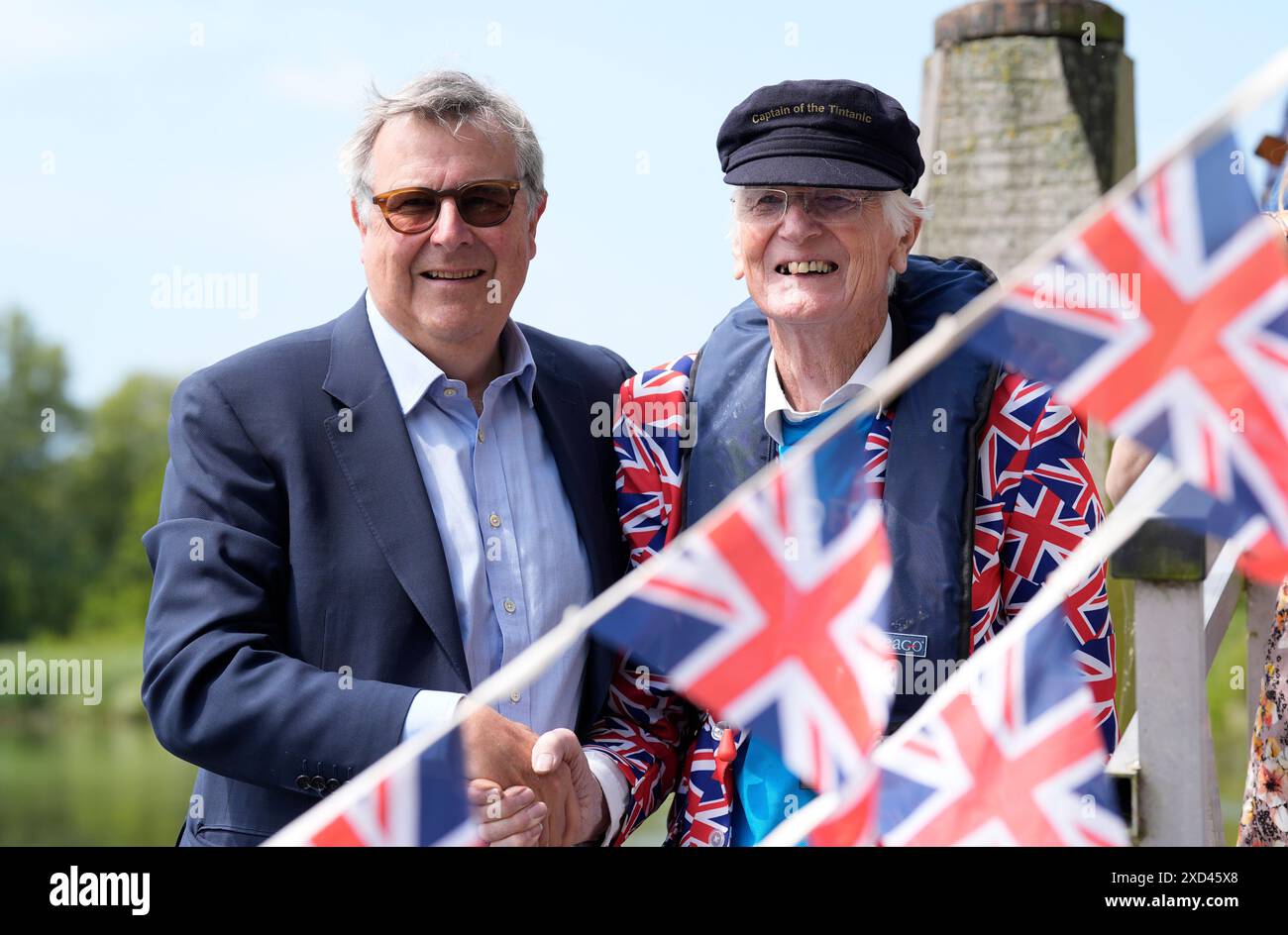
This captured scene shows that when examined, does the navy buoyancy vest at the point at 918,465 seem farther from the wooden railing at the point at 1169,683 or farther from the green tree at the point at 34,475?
the green tree at the point at 34,475

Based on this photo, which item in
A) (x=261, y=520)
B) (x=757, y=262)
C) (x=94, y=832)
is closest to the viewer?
(x=261, y=520)

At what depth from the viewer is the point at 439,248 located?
2701mm

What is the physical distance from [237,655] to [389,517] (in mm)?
375

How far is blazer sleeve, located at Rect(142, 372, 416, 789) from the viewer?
2404mm

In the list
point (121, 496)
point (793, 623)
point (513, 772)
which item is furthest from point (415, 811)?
point (121, 496)

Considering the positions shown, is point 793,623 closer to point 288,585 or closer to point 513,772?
point 513,772

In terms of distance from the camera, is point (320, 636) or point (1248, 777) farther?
point (1248, 777)

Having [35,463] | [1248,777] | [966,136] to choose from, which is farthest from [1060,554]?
[35,463]

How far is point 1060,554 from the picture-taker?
8.42ft

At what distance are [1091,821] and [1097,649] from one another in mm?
588

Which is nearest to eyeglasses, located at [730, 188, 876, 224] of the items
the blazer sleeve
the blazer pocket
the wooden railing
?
the wooden railing

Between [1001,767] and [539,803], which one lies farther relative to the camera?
[539,803]

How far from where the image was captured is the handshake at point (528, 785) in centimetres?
232
